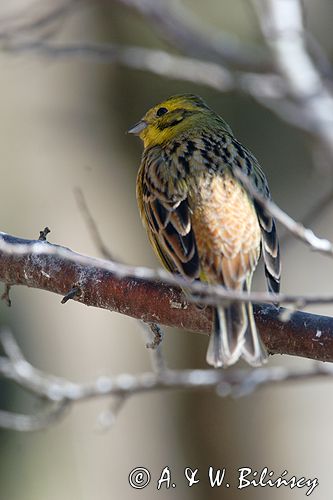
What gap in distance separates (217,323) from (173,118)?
6.39 ft

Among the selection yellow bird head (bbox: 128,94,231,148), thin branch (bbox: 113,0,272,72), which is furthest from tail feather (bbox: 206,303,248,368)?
thin branch (bbox: 113,0,272,72)

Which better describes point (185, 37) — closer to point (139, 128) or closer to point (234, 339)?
point (139, 128)

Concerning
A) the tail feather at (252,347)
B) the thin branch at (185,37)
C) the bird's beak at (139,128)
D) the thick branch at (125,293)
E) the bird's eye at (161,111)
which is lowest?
the tail feather at (252,347)

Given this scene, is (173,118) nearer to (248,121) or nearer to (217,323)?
(217,323)

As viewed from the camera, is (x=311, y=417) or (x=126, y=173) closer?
(x=311, y=417)

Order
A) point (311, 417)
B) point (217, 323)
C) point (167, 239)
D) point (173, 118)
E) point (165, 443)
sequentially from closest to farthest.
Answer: point (217, 323) < point (167, 239) < point (173, 118) < point (311, 417) < point (165, 443)

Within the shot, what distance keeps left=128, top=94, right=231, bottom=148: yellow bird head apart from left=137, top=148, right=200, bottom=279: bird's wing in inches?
23.2

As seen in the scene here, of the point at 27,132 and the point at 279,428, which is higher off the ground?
the point at 27,132

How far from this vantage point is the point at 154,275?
3.08 metres

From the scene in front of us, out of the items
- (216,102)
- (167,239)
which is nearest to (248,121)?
(216,102)

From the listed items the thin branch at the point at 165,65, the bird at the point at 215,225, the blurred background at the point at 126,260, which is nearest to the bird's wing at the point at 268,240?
the bird at the point at 215,225

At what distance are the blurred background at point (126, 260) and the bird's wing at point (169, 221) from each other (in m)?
4.16

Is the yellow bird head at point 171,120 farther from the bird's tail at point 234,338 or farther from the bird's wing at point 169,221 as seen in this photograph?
the bird's tail at point 234,338

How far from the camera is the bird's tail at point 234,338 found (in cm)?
388
